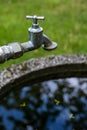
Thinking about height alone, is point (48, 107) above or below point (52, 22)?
above

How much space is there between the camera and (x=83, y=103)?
4.06m

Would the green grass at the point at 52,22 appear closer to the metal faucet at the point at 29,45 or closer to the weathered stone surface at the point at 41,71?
the weathered stone surface at the point at 41,71

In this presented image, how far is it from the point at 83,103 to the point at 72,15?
3.66m

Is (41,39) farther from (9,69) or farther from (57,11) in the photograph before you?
(57,11)

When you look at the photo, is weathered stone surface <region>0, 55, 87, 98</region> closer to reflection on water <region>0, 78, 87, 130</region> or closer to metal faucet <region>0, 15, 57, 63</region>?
reflection on water <region>0, 78, 87, 130</region>

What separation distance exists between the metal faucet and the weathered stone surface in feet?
3.40

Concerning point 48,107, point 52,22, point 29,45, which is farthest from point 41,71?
point 52,22

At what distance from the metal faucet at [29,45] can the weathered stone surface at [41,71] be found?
1035 mm

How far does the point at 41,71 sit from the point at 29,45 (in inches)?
53.3

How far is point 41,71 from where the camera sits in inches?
169

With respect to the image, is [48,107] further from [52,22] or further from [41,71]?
[52,22]

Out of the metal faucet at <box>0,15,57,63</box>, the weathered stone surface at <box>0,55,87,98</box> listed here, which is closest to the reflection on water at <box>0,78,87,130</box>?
the weathered stone surface at <box>0,55,87,98</box>

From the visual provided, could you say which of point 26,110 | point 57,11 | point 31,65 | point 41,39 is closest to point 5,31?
point 57,11

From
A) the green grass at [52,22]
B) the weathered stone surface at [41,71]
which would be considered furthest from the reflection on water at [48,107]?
the green grass at [52,22]
